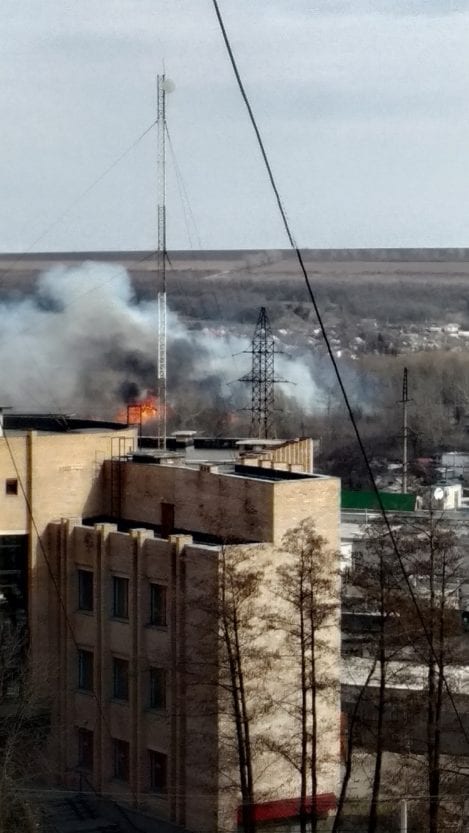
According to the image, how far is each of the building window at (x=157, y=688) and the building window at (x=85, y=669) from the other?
87 centimetres

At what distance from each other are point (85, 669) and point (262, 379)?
18597 millimetres

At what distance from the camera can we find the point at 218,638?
38.2ft

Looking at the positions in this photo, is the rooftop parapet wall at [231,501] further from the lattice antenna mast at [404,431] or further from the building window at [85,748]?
the lattice antenna mast at [404,431]

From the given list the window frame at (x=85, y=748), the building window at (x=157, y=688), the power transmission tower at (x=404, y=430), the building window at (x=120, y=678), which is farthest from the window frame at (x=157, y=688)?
the power transmission tower at (x=404, y=430)

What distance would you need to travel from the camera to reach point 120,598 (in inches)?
519

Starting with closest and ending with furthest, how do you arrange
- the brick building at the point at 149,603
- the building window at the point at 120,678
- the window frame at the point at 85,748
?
the brick building at the point at 149,603, the building window at the point at 120,678, the window frame at the point at 85,748

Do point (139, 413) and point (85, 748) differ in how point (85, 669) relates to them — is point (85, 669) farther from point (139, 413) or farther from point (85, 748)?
point (139, 413)

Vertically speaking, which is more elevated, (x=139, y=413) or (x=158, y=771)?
(x=139, y=413)

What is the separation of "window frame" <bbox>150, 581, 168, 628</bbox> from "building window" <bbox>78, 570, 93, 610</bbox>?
0.92m

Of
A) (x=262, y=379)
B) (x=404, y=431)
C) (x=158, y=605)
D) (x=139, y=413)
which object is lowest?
(x=158, y=605)

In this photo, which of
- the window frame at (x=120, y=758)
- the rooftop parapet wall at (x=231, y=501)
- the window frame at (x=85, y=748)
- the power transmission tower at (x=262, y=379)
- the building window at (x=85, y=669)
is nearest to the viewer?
the rooftop parapet wall at (x=231, y=501)

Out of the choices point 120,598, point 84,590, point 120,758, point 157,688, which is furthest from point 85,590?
point 120,758

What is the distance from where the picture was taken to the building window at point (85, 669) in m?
13.5

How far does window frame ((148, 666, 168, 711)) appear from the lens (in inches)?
498
